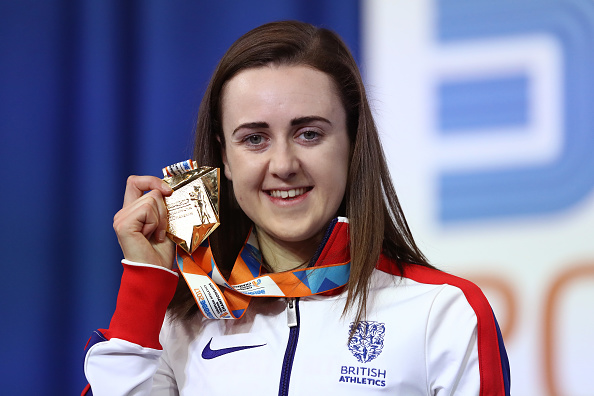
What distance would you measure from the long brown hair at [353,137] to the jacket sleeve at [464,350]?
0.15 metres

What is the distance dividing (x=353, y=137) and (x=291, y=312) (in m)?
0.38

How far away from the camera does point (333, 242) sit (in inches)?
50.4

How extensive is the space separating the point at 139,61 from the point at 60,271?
0.73 metres

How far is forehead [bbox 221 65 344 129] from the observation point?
1.26 meters

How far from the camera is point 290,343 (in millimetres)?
1228

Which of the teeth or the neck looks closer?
the teeth

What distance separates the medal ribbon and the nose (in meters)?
0.13

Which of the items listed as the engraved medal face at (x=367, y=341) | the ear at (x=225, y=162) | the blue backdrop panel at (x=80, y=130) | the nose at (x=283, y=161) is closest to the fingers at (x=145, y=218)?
the ear at (x=225, y=162)

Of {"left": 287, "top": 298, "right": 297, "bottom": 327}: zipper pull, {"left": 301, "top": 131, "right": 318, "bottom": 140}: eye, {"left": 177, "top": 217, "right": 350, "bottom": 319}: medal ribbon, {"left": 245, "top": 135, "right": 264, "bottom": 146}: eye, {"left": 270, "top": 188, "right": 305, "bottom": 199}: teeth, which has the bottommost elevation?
{"left": 287, "top": 298, "right": 297, "bottom": 327}: zipper pull

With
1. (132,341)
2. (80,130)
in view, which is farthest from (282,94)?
(80,130)

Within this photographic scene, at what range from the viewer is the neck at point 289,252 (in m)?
1.38

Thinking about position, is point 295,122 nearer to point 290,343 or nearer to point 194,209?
point 194,209

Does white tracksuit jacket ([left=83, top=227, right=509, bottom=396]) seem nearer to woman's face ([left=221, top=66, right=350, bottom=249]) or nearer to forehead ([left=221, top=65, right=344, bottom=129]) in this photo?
woman's face ([left=221, top=66, right=350, bottom=249])

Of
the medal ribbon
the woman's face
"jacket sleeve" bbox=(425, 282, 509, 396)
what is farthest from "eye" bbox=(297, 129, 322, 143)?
"jacket sleeve" bbox=(425, 282, 509, 396)
